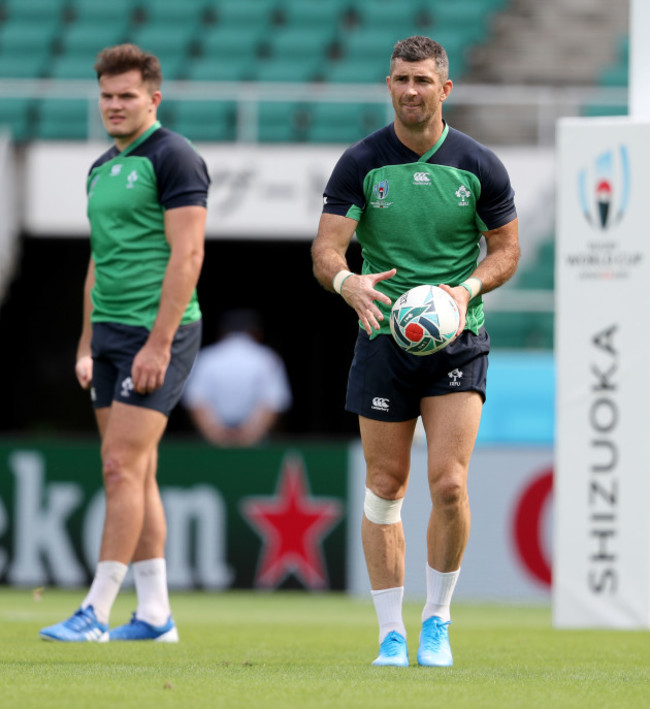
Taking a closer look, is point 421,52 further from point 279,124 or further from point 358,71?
point 358,71

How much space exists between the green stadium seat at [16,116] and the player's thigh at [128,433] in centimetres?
975

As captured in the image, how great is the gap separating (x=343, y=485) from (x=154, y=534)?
4.48m

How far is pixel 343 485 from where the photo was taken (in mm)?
11055

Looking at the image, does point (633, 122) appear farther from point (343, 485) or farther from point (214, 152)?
point (214, 152)

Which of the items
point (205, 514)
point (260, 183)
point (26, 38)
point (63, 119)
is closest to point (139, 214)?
Result: point (205, 514)

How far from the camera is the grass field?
4.49m

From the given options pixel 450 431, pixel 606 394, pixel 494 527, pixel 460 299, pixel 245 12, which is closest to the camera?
pixel 460 299

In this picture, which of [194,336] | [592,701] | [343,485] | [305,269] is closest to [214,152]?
[305,269]

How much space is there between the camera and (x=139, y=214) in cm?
643

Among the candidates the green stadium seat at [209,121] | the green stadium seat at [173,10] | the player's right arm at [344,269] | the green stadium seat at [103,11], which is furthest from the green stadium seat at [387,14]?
the player's right arm at [344,269]

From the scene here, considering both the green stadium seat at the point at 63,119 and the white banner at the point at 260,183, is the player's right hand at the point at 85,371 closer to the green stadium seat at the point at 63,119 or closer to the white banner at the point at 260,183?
the white banner at the point at 260,183

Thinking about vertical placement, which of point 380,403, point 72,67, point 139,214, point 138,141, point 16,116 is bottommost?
point 380,403

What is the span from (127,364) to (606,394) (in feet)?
9.28

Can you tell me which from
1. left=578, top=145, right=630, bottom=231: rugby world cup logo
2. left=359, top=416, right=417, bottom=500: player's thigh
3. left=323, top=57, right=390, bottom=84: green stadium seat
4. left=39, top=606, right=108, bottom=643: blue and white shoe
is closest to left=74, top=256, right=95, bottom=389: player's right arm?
left=39, top=606, right=108, bottom=643: blue and white shoe
